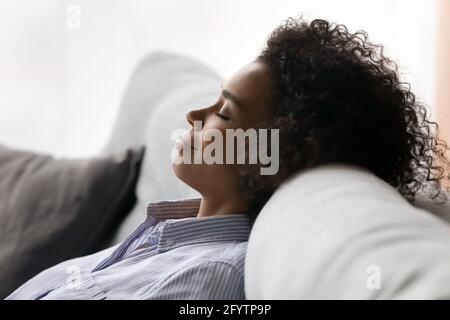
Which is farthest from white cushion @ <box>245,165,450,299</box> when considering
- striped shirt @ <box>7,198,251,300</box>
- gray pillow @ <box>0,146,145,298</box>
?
gray pillow @ <box>0,146,145,298</box>

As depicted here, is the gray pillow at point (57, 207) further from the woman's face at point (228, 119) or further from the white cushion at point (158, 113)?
the woman's face at point (228, 119)

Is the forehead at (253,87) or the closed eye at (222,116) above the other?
the forehead at (253,87)

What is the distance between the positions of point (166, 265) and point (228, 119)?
0.65 feet

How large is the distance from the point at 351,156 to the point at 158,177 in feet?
2.14

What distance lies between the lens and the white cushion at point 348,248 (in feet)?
1.58

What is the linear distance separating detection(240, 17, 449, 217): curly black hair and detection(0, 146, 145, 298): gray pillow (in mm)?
594

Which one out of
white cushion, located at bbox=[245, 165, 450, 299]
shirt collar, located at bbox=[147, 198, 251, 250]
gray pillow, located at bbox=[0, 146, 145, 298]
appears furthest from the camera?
gray pillow, located at bbox=[0, 146, 145, 298]

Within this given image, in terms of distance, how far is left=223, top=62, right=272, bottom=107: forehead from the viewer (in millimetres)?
866

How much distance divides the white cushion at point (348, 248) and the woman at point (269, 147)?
109 mm

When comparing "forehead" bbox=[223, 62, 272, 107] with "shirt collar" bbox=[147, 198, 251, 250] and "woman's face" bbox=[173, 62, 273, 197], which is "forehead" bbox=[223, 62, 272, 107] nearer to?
"woman's face" bbox=[173, 62, 273, 197]

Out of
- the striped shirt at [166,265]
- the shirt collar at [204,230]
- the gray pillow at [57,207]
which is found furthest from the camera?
the gray pillow at [57,207]

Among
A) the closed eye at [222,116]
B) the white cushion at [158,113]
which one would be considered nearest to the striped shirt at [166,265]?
the closed eye at [222,116]

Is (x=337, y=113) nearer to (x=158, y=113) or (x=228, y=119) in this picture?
(x=228, y=119)
